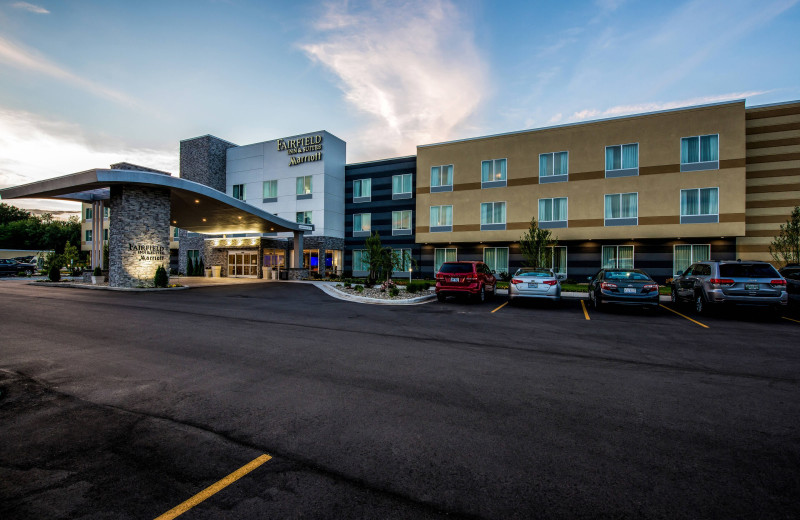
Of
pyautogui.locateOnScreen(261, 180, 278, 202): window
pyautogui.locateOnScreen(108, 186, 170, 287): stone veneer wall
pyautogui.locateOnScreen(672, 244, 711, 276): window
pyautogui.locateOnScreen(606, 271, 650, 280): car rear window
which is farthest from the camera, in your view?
pyautogui.locateOnScreen(261, 180, 278, 202): window

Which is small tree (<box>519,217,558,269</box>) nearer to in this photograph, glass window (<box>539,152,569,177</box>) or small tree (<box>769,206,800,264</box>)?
glass window (<box>539,152,569,177</box>)

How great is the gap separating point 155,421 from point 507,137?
28203 mm

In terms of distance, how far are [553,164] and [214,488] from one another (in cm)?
2818

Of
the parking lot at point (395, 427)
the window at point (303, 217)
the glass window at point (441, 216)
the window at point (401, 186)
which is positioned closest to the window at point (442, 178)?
the glass window at point (441, 216)

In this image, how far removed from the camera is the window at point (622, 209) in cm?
2419

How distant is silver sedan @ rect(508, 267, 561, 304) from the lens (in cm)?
1397

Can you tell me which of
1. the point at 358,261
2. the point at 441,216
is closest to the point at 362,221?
the point at 358,261

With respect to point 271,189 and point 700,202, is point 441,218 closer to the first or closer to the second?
point 700,202

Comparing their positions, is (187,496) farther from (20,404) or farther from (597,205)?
(597,205)

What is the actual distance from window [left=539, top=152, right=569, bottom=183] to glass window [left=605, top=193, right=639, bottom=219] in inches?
136

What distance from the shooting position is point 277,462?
10.5 feet

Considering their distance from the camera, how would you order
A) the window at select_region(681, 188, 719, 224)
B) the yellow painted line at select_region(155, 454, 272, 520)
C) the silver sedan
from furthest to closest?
the window at select_region(681, 188, 719, 224) < the silver sedan < the yellow painted line at select_region(155, 454, 272, 520)

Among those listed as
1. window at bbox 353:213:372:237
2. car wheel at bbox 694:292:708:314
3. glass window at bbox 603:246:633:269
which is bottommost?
car wheel at bbox 694:292:708:314

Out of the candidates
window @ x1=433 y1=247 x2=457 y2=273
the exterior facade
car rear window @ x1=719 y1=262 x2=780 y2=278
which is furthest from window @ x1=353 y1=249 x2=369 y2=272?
car rear window @ x1=719 y1=262 x2=780 y2=278
